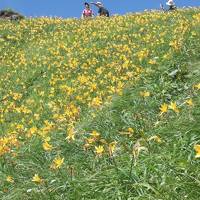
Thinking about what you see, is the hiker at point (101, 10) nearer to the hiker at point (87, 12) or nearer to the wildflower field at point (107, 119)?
the hiker at point (87, 12)

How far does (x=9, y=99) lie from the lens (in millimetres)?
Answer: 16547

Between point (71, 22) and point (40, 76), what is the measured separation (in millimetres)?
10584

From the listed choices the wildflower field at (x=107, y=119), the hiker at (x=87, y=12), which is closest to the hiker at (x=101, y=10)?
the hiker at (x=87, y=12)

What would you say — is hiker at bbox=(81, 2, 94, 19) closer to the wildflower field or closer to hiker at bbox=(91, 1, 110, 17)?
Answer: hiker at bbox=(91, 1, 110, 17)

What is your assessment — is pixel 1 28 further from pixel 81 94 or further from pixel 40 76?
pixel 81 94

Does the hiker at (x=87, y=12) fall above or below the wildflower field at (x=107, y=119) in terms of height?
above

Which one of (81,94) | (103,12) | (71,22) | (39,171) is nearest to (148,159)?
(39,171)

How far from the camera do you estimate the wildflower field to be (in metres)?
5.70

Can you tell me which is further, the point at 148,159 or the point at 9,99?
the point at 9,99

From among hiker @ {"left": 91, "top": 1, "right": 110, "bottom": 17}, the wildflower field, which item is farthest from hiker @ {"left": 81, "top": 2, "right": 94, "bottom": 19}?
the wildflower field

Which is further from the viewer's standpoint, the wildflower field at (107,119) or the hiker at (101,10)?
the hiker at (101,10)

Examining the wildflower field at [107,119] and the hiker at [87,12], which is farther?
the hiker at [87,12]

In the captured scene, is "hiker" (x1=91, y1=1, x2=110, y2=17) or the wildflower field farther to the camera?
"hiker" (x1=91, y1=1, x2=110, y2=17)

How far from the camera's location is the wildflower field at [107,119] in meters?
5.70
